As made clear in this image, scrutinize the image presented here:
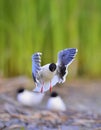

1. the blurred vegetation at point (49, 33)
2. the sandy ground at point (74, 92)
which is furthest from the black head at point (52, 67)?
the blurred vegetation at point (49, 33)

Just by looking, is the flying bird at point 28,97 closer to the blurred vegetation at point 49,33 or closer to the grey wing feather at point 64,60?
the blurred vegetation at point 49,33

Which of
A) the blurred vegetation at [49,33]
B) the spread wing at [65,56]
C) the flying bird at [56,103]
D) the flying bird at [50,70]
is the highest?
the blurred vegetation at [49,33]

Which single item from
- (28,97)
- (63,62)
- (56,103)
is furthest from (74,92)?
(63,62)

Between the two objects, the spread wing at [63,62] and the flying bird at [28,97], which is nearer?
the spread wing at [63,62]

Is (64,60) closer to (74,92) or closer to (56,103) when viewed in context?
(56,103)

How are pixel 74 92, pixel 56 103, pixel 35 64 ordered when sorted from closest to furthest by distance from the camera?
pixel 35 64 < pixel 56 103 < pixel 74 92
